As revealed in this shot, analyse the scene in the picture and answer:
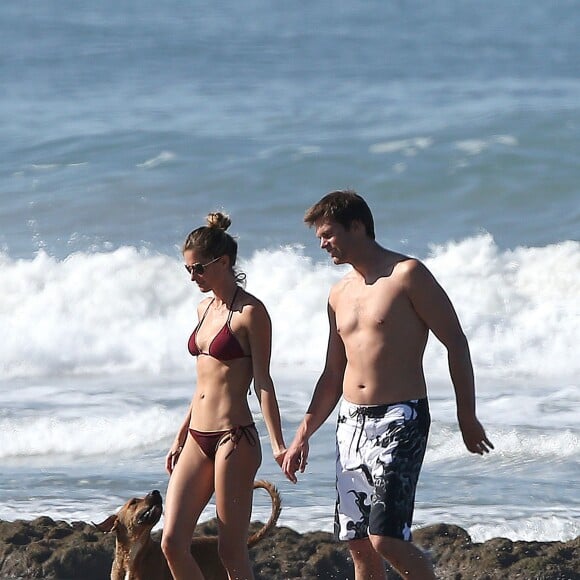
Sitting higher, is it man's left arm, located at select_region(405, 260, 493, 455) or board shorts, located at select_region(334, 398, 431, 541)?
man's left arm, located at select_region(405, 260, 493, 455)

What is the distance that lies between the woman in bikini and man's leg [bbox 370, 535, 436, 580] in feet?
2.01

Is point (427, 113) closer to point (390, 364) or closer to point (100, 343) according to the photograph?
point (100, 343)

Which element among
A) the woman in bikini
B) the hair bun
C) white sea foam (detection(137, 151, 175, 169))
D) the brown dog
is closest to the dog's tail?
the brown dog

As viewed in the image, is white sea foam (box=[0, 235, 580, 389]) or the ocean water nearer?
the ocean water

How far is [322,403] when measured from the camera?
512cm

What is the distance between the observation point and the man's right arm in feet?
16.4

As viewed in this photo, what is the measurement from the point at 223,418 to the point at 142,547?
71cm

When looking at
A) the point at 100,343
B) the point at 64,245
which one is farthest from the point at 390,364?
the point at 64,245

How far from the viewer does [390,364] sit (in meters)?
4.85

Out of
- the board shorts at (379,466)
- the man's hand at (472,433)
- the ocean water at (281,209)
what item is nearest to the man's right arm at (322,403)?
the board shorts at (379,466)

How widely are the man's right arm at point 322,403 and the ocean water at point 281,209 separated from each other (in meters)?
2.39

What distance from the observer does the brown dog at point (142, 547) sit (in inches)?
211

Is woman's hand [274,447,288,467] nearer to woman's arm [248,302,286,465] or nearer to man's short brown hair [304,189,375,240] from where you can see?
woman's arm [248,302,286,465]

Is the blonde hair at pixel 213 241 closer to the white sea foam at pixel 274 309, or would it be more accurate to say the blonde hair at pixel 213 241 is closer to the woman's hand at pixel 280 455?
the woman's hand at pixel 280 455
